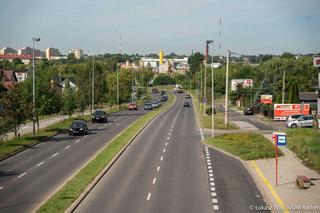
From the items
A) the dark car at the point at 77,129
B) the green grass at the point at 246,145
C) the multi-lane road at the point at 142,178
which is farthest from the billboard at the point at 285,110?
the dark car at the point at 77,129

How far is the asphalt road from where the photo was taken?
69.4 ft

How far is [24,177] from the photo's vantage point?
26250mm

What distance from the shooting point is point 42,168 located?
29.2 meters

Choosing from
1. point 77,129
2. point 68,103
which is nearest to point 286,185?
point 77,129

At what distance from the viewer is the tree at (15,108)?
4051 centimetres

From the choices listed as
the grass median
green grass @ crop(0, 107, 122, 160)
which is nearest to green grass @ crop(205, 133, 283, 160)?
the grass median

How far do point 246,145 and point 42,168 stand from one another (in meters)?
15.8

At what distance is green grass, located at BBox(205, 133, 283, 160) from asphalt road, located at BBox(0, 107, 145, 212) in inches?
373

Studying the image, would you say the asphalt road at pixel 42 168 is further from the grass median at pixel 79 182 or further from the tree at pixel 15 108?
the tree at pixel 15 108

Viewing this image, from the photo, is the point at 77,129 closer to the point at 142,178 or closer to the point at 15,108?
the point at 15,108

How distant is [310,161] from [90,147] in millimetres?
16510

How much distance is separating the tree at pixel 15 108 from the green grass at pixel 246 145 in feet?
51.3

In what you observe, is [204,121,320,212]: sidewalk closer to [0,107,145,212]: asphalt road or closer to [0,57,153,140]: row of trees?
[0,107,145,212]: asphalt road

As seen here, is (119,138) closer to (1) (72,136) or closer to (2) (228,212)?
(1) (72,136)
